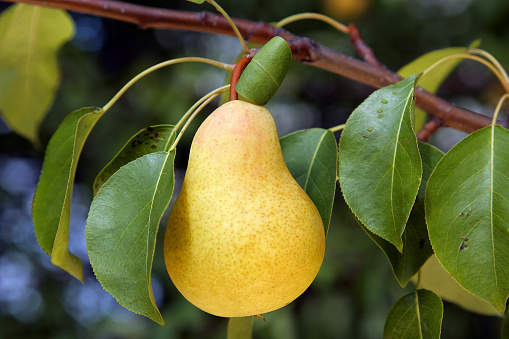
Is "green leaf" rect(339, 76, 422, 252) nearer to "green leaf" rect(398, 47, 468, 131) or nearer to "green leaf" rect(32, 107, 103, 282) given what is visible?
"green leaf" rect(32, 107, 103, 282)

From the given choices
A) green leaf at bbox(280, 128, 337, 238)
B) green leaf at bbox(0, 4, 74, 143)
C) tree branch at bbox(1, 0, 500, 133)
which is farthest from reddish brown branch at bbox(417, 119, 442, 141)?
green leaf at bbox(0, 4, 74, 143)

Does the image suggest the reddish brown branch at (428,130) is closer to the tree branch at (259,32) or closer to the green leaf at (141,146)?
the tree branch at (259,32)

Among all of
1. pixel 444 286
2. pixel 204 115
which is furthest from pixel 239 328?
pixel 204 115

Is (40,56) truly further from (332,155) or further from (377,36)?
(377,36)

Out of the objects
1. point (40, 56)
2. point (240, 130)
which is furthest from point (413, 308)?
point (40, 56)

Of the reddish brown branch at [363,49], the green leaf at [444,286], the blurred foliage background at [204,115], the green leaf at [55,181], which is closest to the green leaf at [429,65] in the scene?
the reddish brown branch at [363,49]

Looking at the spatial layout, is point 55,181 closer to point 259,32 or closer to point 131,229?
point 131,229
